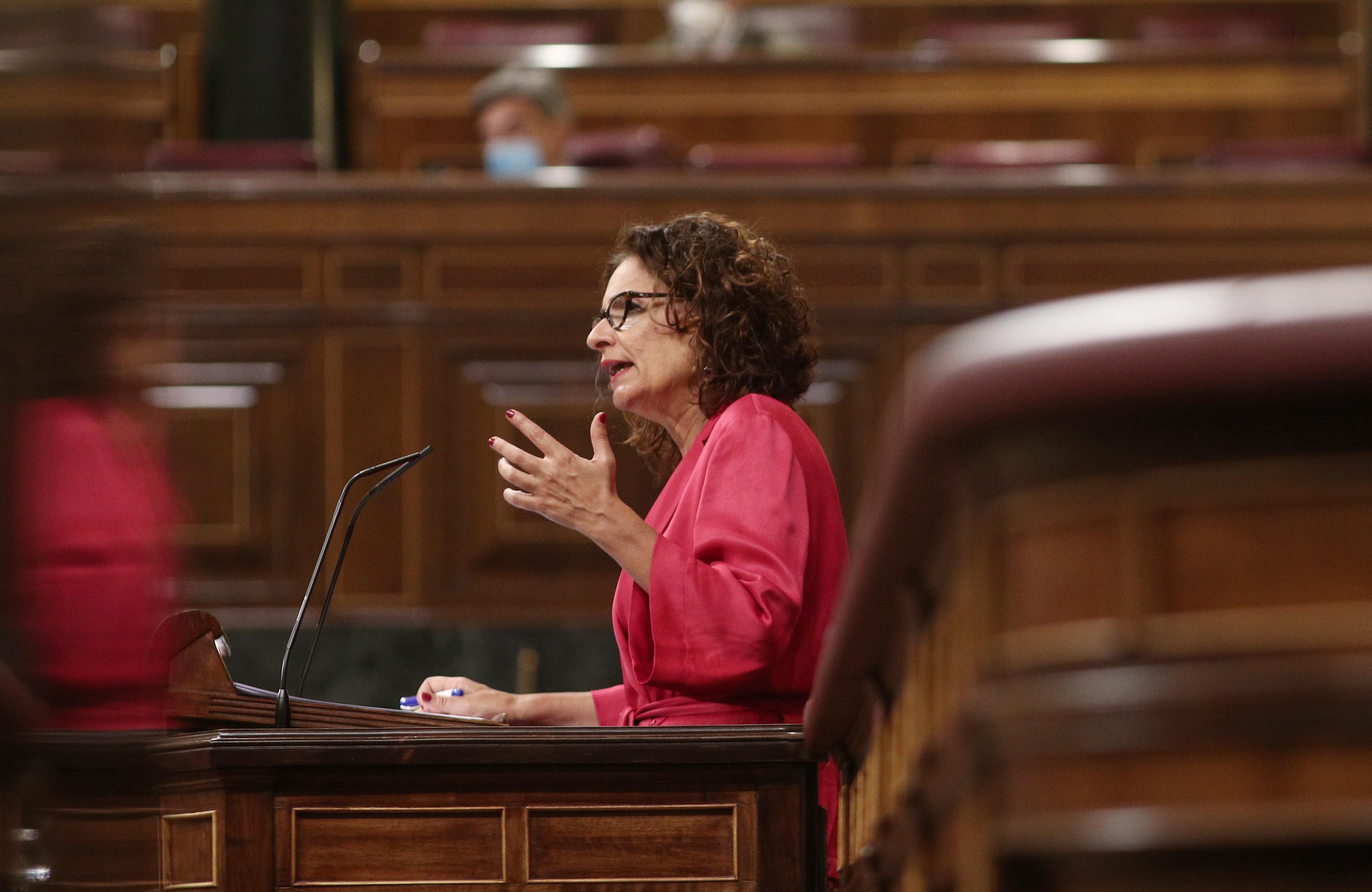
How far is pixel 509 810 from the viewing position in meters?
1.61

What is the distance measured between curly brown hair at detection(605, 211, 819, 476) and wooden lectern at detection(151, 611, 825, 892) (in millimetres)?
566

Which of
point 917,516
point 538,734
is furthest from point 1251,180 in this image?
point 917,516

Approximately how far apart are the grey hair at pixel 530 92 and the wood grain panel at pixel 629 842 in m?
3.40

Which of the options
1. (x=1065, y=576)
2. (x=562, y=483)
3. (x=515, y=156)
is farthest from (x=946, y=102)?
(x=1065, y=576)

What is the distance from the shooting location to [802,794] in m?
1.61

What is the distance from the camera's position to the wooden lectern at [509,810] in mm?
1597

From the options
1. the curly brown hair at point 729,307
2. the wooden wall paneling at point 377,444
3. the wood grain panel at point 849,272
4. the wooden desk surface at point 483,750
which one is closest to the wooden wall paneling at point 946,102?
the wood grain panel at point 849,272

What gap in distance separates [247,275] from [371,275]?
302 millimetres

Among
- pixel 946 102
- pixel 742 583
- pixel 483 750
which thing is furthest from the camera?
pixel 946 102

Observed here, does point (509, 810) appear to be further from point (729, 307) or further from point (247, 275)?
point (247, 275)

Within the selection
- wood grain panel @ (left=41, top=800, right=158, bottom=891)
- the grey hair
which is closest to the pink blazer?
wood grain panel @ (left=41, top=800, right=158, bottom=891)

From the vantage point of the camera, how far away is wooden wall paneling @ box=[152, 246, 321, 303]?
429 cm

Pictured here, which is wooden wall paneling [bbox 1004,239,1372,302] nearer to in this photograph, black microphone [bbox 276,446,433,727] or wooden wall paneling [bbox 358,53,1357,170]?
wooden wall paneling [bbox 358,53,1357,170]

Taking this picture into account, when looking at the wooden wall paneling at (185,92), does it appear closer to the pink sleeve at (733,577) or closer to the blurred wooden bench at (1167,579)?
the pink sleeve at (733,577)
